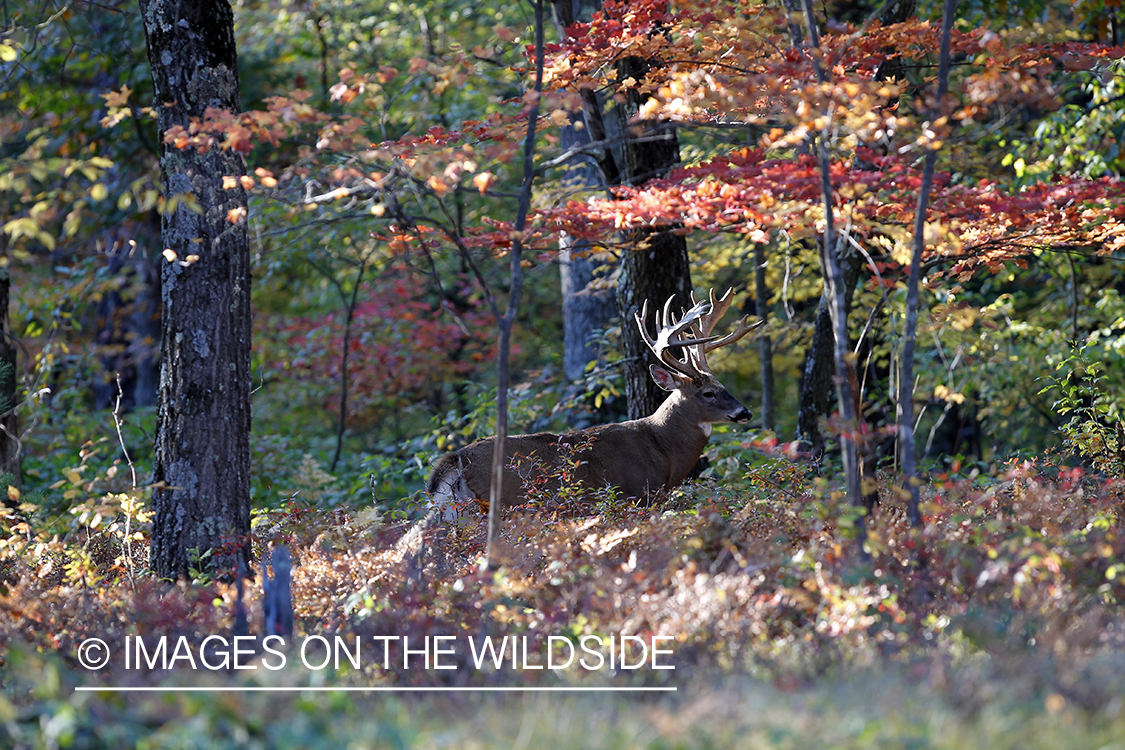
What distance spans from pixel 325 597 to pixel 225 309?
2071 mm

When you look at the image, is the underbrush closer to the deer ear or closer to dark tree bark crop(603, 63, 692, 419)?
the deer ear

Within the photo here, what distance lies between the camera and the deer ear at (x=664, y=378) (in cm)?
880

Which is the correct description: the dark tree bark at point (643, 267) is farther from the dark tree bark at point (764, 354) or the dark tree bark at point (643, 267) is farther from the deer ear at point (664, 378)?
the dark tree bark at point (764, 354)

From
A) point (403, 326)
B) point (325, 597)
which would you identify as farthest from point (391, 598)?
point (403, 326)

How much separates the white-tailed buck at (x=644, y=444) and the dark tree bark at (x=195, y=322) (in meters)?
1.75

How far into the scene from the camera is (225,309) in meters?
→ 6.61

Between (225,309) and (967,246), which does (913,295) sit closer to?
(967,246)

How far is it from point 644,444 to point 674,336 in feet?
3.06

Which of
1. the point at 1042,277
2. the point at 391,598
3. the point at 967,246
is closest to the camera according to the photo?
the point at 391,598

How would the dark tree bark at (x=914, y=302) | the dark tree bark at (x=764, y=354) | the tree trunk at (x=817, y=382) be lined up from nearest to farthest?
1. the dark tree bark at (x=914, y=302)
2. the tree trunk at (x=817, y=382)
3. the dark tree bark at (x=764, y=354)

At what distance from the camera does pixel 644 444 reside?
863cm

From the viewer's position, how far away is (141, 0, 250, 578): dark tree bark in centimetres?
653

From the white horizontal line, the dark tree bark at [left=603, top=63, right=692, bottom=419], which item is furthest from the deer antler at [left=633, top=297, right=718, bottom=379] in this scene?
the white horizontal line

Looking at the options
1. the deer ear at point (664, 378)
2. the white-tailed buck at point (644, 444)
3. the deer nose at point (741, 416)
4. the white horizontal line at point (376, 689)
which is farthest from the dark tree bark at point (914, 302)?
the deer ear at point (664, 378)
